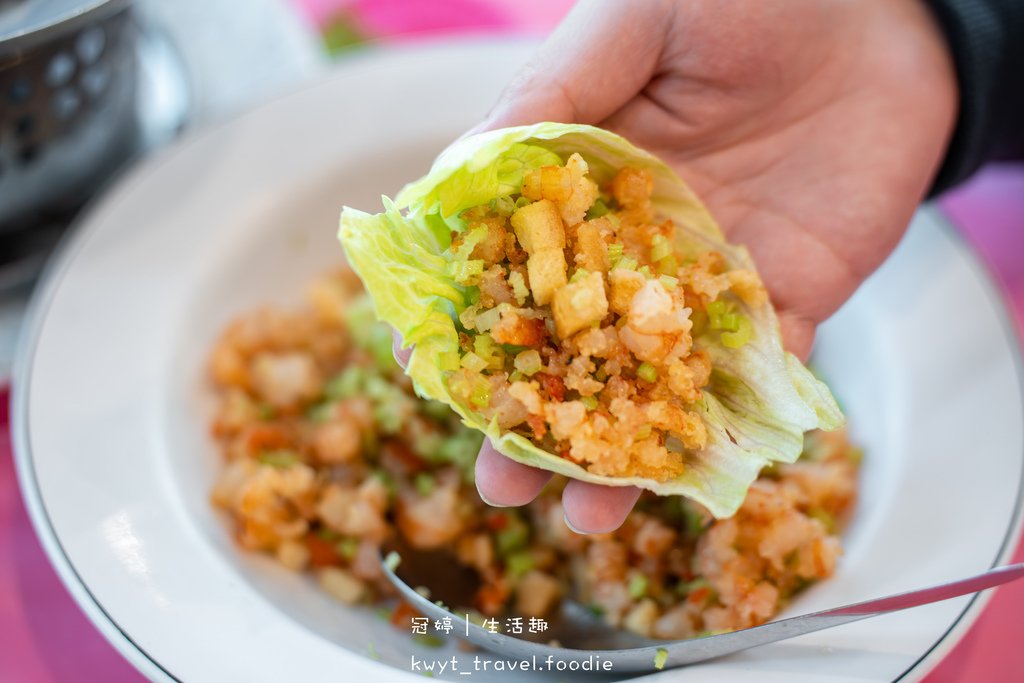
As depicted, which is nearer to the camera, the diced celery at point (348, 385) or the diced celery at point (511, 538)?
the diced celery at point (511, 538)

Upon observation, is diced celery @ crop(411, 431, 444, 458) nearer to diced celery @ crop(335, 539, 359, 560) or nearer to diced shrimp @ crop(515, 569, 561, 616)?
diced celery @ crop(335, 539, 359, 560)

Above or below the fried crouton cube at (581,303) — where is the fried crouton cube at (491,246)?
above

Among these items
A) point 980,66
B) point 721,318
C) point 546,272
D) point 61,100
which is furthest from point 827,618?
point 61,100

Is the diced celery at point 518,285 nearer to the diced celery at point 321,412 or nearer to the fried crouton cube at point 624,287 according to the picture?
the fried crouton cube at point 624,287

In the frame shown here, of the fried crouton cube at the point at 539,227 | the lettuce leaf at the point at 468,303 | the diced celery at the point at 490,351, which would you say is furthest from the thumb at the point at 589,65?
the diced celery at the point at 490,351

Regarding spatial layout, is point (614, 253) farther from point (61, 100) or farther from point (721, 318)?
point (61, 100)

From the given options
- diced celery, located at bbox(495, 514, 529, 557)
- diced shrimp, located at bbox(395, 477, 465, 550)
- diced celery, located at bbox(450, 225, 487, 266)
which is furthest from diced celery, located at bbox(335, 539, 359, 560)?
diced celery, located at bbox(450, 225, 487, 266)

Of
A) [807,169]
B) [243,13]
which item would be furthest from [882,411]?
[243,13]
